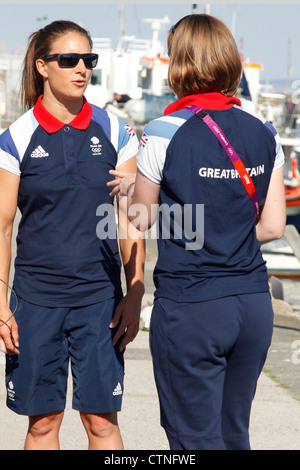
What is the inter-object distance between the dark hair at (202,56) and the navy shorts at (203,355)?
76cm

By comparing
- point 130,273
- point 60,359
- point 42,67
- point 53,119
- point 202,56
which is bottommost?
→ point 60,359

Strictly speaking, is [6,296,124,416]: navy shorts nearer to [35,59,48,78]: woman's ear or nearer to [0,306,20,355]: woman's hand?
[0,306,20,355]: woman's hand

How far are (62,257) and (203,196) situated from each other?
78 centimetres

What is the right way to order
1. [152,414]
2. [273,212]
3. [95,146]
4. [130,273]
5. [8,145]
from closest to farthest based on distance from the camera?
[273,212] → [8,145] → [95,146] → [130,273] → [152,414]

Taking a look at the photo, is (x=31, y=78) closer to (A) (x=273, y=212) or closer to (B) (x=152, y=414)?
(A) (x=273, y=212)

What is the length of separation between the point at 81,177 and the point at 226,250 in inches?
31.2

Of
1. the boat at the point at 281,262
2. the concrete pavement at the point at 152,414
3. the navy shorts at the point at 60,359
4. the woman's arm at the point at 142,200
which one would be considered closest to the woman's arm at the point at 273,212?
the woman's arm at the point at 142,200

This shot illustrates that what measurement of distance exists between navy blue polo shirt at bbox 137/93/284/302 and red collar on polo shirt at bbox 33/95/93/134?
23.9 inches

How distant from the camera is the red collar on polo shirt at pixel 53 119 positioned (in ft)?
10.3

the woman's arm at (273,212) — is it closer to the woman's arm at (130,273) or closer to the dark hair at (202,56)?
the dark hair at (202,56)

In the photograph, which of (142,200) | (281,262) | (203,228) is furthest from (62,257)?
(281,262)

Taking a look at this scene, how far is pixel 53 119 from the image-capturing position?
10.4 ft

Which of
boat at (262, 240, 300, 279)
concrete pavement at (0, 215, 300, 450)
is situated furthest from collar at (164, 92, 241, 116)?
boat at (262, 240, 300, 279)
